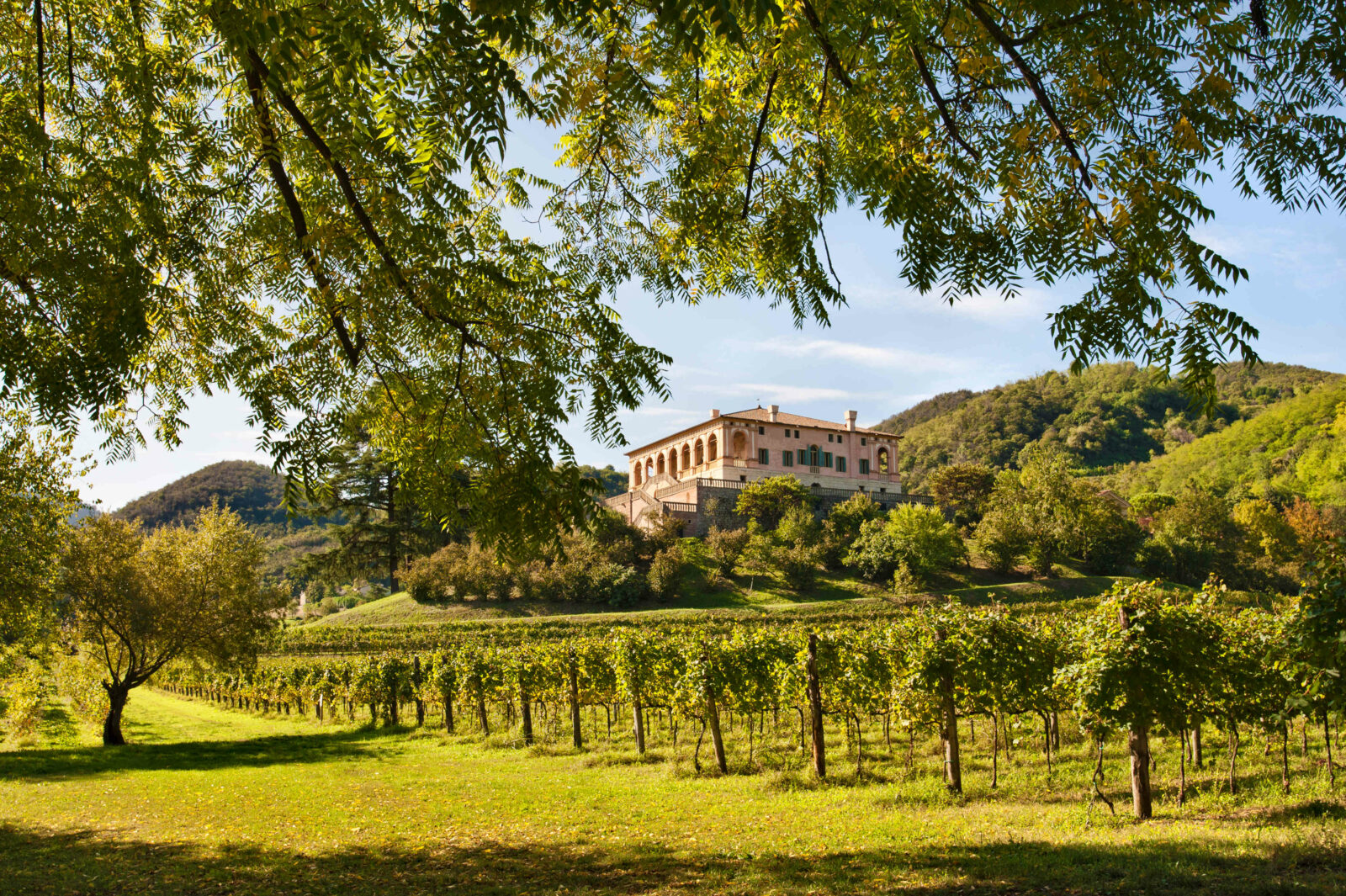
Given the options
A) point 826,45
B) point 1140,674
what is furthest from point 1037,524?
point 826,45

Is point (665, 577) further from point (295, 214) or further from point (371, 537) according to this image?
point (295, 214)

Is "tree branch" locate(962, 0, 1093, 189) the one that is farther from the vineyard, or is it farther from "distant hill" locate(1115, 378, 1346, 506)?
"distant hill" locate(1115, 378, 1346, 506)

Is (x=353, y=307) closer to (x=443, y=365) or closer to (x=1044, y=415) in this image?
(x=443, y=365)

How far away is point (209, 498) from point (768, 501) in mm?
56920

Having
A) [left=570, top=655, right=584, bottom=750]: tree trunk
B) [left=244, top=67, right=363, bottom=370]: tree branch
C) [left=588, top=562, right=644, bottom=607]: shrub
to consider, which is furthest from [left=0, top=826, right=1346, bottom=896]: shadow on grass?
[left=588, top=562, right=644, bottom=607]: shrub

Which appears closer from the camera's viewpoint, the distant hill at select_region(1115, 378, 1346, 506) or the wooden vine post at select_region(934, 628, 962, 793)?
the wooden vine post at select_region(934, 628, 962, 793)

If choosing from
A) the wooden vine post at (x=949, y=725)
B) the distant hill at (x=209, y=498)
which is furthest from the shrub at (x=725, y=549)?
the distant hill at (x=209, y=498)

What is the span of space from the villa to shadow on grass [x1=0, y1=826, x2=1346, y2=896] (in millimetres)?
40130

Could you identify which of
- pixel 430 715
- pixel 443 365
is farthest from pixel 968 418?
pixel 443 365

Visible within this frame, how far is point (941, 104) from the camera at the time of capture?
13.4 feet

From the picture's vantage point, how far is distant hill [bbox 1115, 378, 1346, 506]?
64.2 metres

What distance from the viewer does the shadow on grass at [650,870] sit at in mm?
4898

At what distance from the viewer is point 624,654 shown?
43.8 ft

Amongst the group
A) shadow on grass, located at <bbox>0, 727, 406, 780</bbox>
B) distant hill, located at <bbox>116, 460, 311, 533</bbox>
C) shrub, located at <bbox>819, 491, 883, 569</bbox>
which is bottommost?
shadow on grass, located at <bbox>0, 727, 406, 780</bbox>
